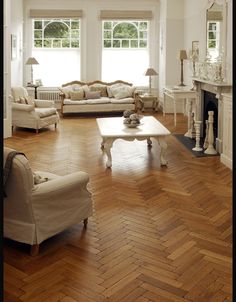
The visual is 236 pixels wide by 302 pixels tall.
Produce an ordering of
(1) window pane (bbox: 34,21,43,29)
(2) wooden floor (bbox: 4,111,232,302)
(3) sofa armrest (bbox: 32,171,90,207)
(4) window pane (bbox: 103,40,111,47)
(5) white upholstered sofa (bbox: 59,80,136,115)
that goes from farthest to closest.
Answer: (4) window pane (bbox: 103,40,111,47), (1) window pane (bbox: 34,21,43,29), (5) white upholstered sofa (bbox: 59,80,136,115), (3) sofa armrest (bbox: 32,171,90,207), (2) wooden floor (bbox: 4,111,232,302)

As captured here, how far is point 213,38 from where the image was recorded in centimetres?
726

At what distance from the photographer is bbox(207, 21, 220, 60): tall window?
6.95m

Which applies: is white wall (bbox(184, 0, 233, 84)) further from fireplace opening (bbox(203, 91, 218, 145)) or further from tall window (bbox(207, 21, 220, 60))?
fireplace opening (bbox(203, 91, 218, 145))

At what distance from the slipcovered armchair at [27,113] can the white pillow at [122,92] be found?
2465 millimetres

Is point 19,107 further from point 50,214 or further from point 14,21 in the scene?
point 50,214

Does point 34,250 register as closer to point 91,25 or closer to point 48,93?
point 48,93

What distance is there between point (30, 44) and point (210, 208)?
842 centimetres

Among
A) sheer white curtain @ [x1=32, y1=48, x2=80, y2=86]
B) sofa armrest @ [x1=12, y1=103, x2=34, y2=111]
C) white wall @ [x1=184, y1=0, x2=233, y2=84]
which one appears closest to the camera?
sofa armrest @ [x1=12, y1=103, x2=34, y2=111]

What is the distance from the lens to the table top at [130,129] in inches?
216

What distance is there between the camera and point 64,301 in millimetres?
2416

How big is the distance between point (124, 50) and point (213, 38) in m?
4.49

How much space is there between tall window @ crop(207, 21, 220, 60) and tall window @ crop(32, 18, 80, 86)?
4.63 metres

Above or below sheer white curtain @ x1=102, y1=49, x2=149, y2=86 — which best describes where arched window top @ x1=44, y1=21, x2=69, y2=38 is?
above

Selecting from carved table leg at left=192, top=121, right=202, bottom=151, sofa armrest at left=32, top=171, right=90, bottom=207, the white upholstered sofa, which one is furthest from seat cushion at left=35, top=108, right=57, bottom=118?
sofa armrest at left=32, top=171, right=90, bottom=207
